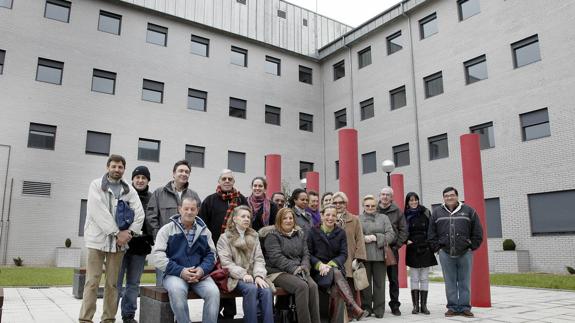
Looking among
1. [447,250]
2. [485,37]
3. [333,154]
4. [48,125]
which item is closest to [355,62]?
[333,154]

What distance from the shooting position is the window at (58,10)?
21375 millimetres

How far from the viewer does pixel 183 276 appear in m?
4.88

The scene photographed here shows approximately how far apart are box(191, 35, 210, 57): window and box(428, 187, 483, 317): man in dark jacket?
20.8m

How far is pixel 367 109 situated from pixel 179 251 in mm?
22089

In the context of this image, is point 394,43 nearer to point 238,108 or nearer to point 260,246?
point 238,108

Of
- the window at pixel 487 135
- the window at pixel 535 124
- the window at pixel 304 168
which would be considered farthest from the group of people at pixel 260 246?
the window at pixel 304 168

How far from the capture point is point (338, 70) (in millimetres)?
28656

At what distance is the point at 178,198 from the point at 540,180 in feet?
52.3

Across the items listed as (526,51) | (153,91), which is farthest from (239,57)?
(526,51)

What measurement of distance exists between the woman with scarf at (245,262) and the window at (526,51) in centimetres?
1712

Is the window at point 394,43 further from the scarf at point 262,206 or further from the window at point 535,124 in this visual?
the scarf at point 262,206

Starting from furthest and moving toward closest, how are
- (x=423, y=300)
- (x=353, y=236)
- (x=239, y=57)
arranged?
1. (x=239, y=57)
2. (x=423, y=300)
3. (x=353, y=236)

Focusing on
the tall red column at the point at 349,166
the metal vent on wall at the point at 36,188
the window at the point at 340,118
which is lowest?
the tall red column at the point at 349,166

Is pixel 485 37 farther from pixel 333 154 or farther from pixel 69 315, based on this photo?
pixel 69 315
